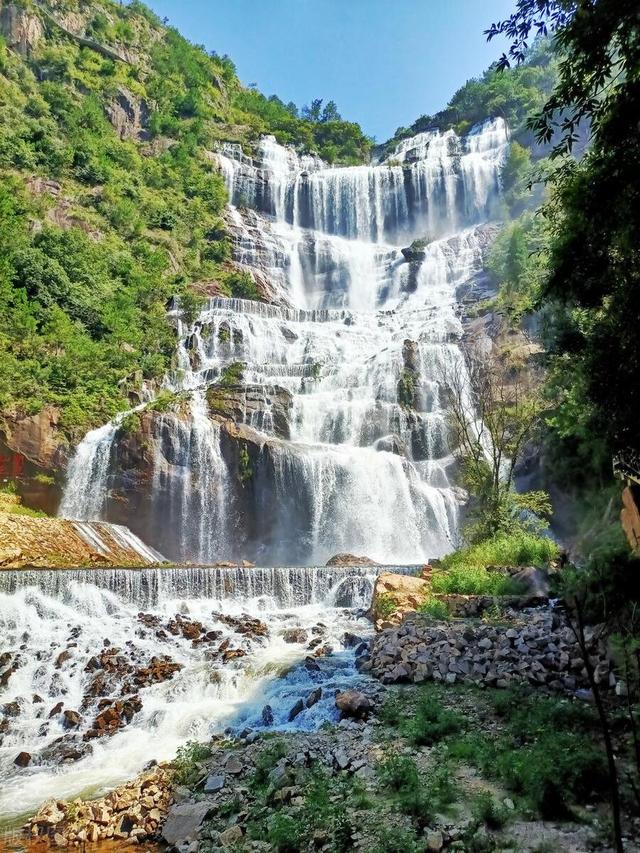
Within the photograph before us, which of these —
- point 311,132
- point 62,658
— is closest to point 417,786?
point 62,658

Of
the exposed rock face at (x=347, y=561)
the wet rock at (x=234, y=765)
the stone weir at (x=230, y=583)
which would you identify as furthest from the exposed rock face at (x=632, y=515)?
the exposed rock face at (x=347, y=561)

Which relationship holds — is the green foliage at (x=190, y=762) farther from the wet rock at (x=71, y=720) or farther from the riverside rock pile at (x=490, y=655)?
the riverside rock pile at (x=490, y=655)

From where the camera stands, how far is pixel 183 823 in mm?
4930

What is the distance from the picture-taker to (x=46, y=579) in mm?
11727

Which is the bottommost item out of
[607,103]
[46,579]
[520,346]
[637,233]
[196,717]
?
[196,717]

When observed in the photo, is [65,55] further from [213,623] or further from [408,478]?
[213,623]

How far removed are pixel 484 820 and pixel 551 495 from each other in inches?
653

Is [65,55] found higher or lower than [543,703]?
higher

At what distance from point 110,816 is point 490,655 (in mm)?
5053

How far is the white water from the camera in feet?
22.2

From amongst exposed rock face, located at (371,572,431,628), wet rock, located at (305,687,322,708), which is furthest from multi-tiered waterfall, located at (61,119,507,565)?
wet rock, located at (305,687,322,708)

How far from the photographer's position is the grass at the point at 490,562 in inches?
456

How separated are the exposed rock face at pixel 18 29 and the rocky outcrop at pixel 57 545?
4150 cm

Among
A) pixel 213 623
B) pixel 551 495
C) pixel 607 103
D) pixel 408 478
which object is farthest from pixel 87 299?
pixel 607 103
